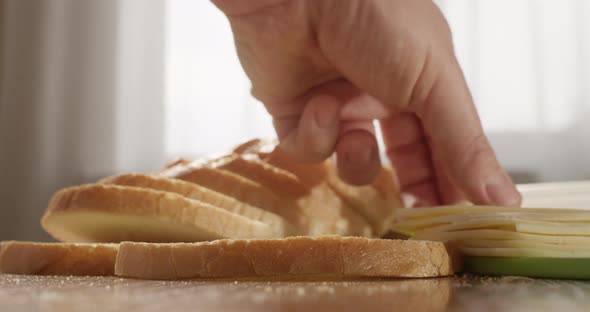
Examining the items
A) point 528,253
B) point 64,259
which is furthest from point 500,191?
point 64,259

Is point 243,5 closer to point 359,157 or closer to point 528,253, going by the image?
point 359,157

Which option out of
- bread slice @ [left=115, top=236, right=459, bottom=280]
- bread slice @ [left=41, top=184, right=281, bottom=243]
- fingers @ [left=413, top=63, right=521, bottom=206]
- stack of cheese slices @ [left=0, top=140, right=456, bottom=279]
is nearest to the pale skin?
fingers @ [left=413, top=63, right=521, bottom=206]

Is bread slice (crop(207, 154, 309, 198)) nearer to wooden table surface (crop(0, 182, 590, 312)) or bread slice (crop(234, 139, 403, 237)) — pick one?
bread slice (crop(234, 139, 403, 237))

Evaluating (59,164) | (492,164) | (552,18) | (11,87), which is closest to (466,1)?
(552,18)

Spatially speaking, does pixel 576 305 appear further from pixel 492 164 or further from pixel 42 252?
pixel 42 252

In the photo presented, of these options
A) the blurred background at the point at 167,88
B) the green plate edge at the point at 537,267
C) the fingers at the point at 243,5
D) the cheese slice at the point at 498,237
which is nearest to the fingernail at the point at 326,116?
Answer: the fingers at the point at 243,5

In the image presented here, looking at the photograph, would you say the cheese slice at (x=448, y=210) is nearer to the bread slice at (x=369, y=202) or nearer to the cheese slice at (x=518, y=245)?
the cheese slice at (x=518, y=245)
